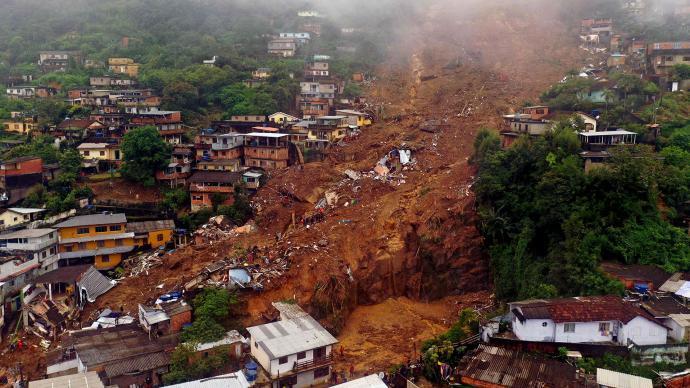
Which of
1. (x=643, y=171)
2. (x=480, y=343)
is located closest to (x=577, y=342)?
(x=480, y=343)

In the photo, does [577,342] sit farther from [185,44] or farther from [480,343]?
[185,44]

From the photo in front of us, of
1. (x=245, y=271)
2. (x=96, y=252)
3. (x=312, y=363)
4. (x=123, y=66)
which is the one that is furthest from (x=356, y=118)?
(x=123, y=66)

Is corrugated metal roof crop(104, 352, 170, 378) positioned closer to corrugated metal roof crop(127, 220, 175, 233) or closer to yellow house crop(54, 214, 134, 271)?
yellow house crop(54, 214, 134, 271)

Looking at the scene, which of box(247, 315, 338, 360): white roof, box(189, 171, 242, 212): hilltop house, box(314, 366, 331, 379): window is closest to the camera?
box(247, 315, 338, 360): white roof

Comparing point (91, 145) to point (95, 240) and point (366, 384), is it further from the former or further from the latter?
point (366, 384)

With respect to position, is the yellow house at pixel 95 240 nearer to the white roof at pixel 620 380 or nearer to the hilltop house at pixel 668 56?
the white roof at pixel 620 380

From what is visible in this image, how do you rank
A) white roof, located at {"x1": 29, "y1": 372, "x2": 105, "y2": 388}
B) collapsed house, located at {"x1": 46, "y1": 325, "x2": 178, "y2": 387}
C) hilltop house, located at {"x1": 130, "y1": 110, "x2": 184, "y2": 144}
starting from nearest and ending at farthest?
white roof, located at {"x1": 29, "y1": 372, "x2": 105, "y2": 388} < collapsed house, located at {"x1": 46, "y1": 325, "x2": 178, "y2": 387} < hilltop house, located at {"x1": 130, "y1": 110, "x2": 184, "y2": 144}

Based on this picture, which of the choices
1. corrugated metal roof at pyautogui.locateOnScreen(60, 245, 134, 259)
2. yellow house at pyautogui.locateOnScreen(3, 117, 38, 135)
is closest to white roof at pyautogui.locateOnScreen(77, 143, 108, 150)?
yellow house at pyautogui.locateOnScreen(3, 117, 38, 135)
